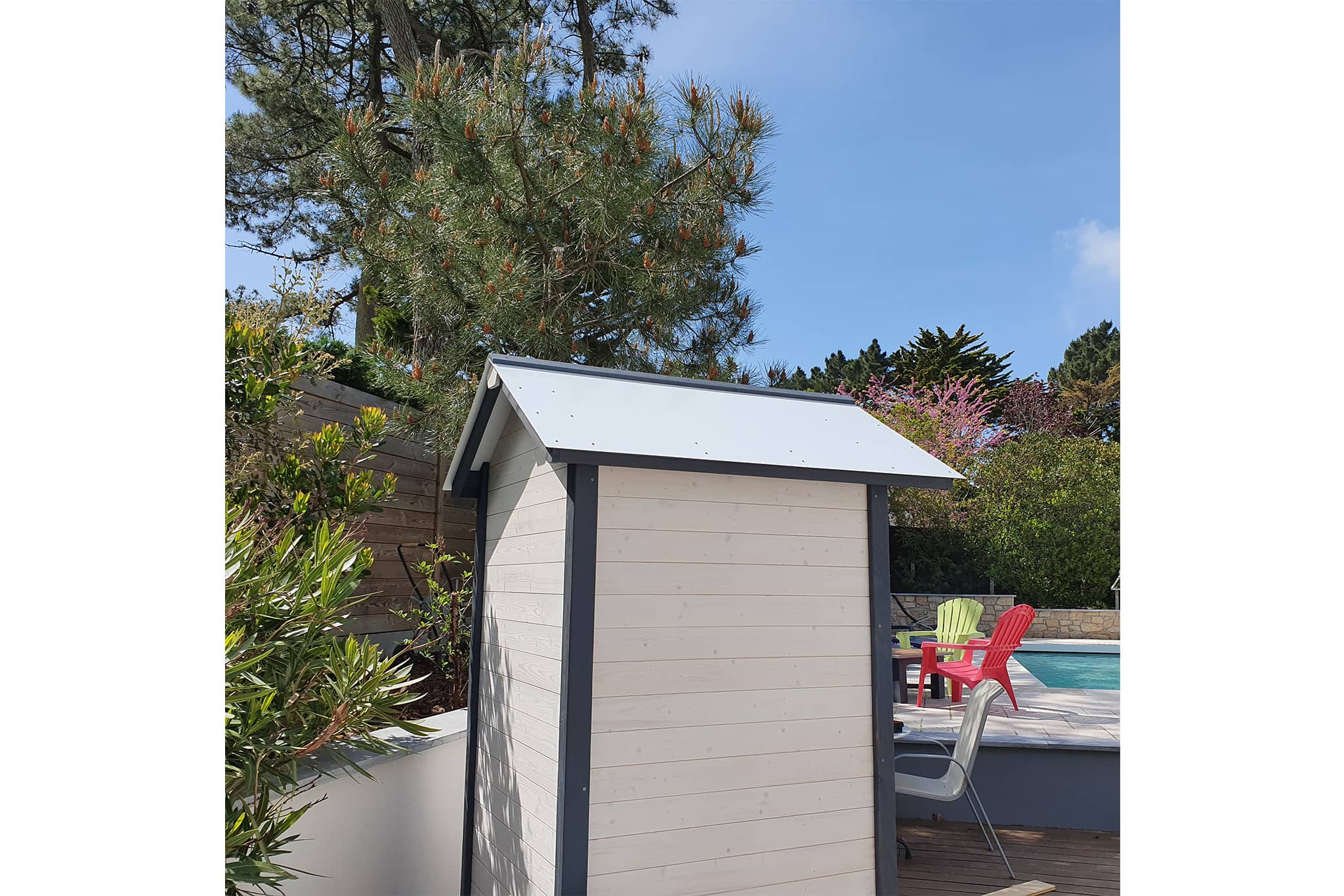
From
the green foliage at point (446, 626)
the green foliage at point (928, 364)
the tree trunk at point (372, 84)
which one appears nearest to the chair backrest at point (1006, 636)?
the green foliage at point (446, 626)

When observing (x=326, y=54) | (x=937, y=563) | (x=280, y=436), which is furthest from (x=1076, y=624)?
(x=326, y=54)

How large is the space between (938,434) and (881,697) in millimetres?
9967

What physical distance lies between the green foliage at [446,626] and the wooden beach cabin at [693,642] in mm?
1836

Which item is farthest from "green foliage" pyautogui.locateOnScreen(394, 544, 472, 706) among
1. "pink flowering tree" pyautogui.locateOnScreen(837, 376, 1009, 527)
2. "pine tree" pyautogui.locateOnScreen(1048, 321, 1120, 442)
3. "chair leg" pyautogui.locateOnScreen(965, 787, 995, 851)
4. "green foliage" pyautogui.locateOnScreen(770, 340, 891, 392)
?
"pine tree" pyautogui.locateOnScreen(1048, 321, 1120, 442)

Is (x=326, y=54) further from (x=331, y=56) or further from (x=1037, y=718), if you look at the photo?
(x=1037, y=718)

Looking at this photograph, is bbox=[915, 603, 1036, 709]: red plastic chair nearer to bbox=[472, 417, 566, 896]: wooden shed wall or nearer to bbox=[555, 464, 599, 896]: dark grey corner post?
bbox=[472, 417, 566, 896]: wooden shed wall

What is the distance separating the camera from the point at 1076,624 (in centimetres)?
1102

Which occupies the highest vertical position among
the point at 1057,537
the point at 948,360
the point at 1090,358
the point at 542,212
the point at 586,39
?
the point at 586,39

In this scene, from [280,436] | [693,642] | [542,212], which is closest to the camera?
[693,642]

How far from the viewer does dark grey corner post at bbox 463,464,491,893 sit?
346 cm

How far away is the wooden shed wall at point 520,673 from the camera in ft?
8.70

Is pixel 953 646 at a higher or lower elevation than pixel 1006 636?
lower

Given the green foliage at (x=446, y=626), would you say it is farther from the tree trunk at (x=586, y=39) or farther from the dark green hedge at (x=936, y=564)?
the dark green hedge at (x=936, y=564)
